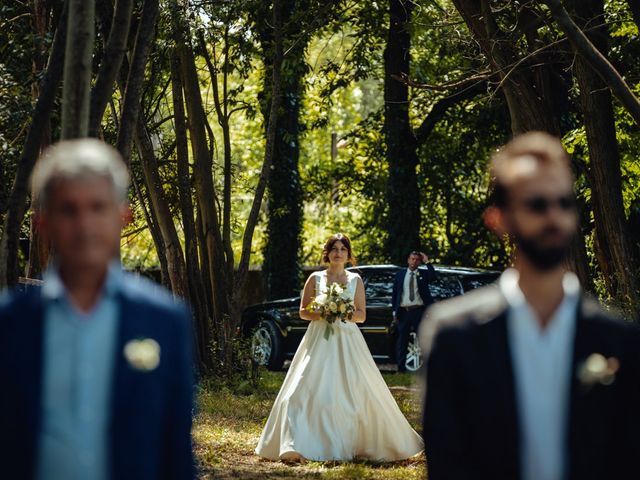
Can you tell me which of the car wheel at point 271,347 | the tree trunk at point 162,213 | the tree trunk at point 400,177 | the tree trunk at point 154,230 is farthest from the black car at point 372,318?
the tree trunk at point 400,177

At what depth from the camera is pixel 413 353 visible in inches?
782

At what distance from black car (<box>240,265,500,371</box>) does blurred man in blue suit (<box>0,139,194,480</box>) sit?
48.4 feet

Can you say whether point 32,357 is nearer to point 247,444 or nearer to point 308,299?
point 308,299

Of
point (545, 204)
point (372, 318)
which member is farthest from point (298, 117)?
point (545, 204)

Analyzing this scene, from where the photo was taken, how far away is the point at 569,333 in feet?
11.1

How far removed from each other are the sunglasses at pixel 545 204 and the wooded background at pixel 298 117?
2.88 metres

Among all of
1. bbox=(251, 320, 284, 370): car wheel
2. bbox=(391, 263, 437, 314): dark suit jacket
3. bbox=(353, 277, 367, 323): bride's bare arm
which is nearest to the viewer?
bbox=(353, 277, 367, 323): bride's bare arm

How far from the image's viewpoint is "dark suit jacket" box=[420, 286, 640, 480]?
131 inches

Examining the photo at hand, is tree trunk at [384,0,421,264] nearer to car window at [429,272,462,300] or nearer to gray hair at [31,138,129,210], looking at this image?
car window at [429,272,462,300]

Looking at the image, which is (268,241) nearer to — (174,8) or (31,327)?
(174,8)

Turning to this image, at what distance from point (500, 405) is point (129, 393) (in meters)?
0.97

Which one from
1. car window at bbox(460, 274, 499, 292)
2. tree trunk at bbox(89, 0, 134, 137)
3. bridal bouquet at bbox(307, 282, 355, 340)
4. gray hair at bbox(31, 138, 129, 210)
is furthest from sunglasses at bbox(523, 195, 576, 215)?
car window at bbox(460, 274, 499, 292)

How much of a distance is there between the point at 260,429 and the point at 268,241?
14.0 metres

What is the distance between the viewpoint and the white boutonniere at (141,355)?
3273 mm
